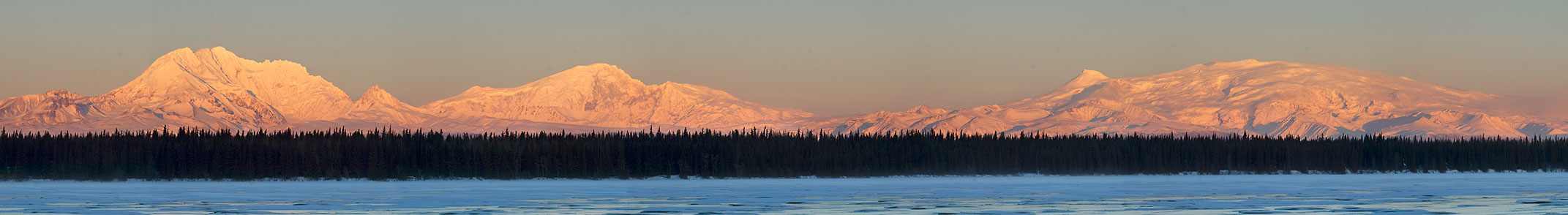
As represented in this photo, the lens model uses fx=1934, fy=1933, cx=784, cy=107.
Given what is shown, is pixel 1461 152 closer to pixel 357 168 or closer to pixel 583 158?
pixel 583 158

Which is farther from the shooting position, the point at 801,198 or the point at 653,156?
the point at 653,156

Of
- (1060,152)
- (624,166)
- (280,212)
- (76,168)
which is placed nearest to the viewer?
(280,212)

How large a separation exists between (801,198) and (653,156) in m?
39.3

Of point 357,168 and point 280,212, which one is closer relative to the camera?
point 280,212

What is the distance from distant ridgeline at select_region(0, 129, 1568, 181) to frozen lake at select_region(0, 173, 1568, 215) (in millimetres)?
12638

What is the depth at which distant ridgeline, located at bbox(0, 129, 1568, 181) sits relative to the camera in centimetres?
8500

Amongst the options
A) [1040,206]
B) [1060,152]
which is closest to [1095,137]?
[1060,152]

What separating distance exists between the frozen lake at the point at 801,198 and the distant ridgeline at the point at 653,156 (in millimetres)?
12638

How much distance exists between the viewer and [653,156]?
91125 millimetres

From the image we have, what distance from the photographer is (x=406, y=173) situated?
8688cm

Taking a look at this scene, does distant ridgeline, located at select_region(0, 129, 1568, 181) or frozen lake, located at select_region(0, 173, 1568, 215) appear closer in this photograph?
frozen lake, located at select_region(0, 173, 1568, 215)

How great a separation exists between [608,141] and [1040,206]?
4845 centimetres

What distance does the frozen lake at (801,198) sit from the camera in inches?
1756

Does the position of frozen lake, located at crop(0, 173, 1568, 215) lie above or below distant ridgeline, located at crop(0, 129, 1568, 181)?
below
